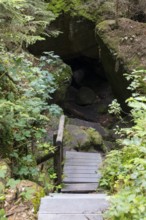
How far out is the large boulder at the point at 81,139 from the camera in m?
8.52

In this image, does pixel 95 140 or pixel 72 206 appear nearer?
pixel 72 206

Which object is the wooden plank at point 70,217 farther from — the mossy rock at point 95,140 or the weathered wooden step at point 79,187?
the mossy rock at point 95,140

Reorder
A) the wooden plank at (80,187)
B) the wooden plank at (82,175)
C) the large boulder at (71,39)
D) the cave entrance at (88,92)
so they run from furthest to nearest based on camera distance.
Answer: the cave entrance at (88,92) < the large boulder at (71,39) < the wooden plank at (82,175) < the wooden plank at (80,187)

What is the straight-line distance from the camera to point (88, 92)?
17.6 metres

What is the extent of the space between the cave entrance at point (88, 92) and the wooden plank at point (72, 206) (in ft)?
40.9

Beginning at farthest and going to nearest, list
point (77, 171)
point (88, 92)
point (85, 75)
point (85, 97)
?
1. point (85, 75)
2. point (88, 92)
3. point (85, 97)
4. point (77, 171)

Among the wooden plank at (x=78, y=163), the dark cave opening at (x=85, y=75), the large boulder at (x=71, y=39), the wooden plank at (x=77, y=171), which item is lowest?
the wooden plank at (x=77, y=171)

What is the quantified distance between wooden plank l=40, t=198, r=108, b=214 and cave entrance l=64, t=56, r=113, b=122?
40.9ft

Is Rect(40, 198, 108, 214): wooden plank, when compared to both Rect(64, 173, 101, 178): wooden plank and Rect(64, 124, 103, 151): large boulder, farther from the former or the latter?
Rect(64, 124, 103, 151): large boulder

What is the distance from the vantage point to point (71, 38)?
12547 mm

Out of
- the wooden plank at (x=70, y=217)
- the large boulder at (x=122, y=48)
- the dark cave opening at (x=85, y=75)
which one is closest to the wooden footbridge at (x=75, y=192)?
the wooden plank at (x=70, y=217)

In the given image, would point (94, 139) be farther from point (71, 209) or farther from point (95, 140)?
point (71, 209)

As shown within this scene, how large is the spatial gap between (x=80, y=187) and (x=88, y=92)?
12.2 m

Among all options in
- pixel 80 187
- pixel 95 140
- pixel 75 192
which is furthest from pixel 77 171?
pixel 95 140
